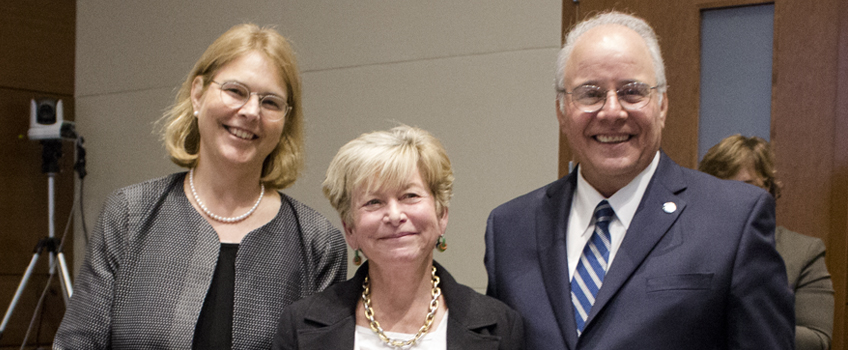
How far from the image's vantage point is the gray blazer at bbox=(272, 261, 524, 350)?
1602 millimetres

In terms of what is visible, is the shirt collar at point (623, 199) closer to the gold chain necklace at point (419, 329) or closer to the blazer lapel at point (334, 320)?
the gold chain necklace at point (419, 329)

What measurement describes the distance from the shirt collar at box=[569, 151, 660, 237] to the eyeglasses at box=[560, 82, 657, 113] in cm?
15

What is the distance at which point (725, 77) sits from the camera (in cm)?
287

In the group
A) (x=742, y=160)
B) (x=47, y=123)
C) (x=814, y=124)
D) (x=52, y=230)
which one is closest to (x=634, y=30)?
(x=742, y=160)

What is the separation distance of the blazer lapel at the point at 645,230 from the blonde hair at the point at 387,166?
0.41m

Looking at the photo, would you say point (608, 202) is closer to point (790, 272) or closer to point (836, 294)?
point (790, 272)

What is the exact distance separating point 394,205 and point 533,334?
44 centimetres

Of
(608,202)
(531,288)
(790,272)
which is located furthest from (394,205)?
(790,272)

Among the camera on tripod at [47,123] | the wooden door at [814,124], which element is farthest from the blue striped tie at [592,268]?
the camera on tripod at [47,123]

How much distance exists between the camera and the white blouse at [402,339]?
1613 mm

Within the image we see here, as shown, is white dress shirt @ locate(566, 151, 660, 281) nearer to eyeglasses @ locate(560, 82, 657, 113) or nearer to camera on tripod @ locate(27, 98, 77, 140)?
eyeglasses @ locate(560, 82, 657, 113)

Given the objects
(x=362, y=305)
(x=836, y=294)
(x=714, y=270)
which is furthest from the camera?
(x=836, y=294)

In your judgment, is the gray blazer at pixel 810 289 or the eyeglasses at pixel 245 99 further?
the gray blazer at pixel 810 289

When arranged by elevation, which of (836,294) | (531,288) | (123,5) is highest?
(123,5)
